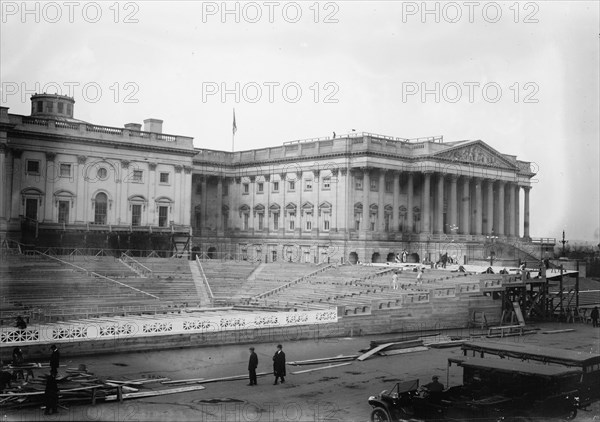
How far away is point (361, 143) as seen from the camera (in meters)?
76.8

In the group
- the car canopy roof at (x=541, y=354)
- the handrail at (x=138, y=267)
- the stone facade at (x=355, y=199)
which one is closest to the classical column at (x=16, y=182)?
the handrail at (x=138, y=267)

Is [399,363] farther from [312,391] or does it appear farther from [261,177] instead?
[261,177]

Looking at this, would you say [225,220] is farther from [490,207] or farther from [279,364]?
[279,364]

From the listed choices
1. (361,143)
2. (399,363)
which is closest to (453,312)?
(399,363)

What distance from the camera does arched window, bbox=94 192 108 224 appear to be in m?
66.1

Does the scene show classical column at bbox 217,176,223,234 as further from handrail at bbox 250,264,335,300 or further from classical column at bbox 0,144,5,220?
classical column at bbox 0,144,5,220

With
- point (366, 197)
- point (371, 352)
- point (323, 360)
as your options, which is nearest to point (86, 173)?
point (366, 197)

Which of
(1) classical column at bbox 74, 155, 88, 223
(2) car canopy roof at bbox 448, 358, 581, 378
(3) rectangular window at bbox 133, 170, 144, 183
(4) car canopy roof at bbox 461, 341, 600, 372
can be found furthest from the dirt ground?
(3) rectangular window at bbox 133, 170, 144, 183

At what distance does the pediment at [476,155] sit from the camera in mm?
81438

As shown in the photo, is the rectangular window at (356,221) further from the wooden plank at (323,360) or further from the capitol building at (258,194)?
the wooden plank at (323,360)

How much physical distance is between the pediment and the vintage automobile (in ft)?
198

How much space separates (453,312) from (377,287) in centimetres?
677

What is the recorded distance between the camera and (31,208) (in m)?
61.8

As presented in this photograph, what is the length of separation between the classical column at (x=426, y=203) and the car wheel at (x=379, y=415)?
60706mm
